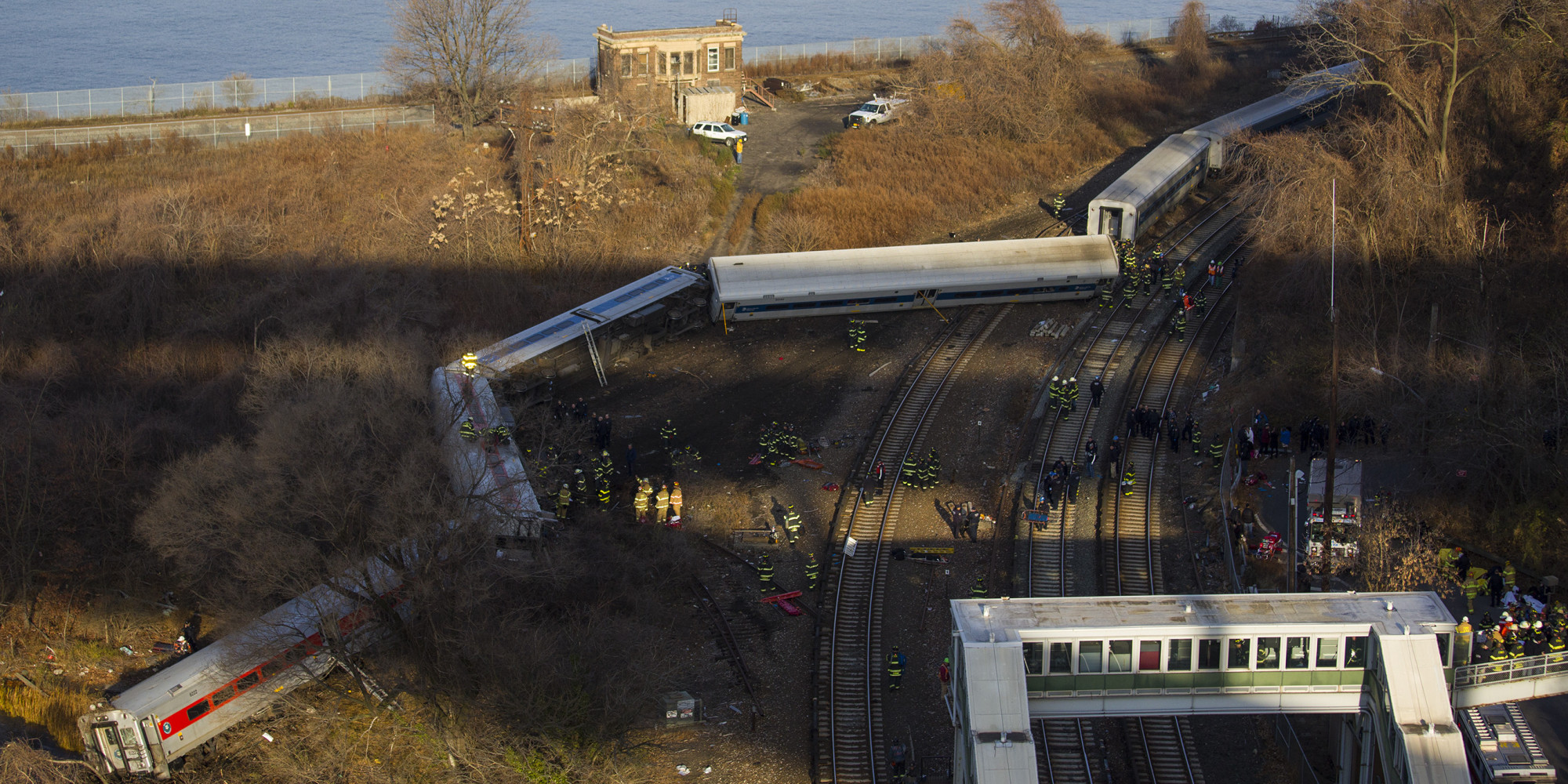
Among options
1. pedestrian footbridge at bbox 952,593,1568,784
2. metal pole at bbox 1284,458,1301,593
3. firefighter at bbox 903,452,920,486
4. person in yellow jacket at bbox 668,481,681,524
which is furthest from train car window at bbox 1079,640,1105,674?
person in yellow jacket at bbox 668,481,681,524

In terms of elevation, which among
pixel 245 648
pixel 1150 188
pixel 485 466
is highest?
pixel 1150 188

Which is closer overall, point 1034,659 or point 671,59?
point 1034,659

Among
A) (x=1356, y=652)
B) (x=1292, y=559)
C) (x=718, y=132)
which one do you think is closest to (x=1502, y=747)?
(x=1356, y=652)

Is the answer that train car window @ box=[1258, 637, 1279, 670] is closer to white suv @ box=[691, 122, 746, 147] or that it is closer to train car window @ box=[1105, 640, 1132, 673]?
train car window @ box=[1105, 640, 1132, 673]

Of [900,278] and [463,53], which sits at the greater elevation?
[463,53]

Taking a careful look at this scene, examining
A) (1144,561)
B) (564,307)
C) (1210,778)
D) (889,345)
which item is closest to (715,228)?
(564,307)

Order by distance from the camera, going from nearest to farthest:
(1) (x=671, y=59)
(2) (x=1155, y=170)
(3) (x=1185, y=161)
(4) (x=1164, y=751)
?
1. (4) (x=1164, y=751)
2. (2) (x=1155, y=170)
3. (3) (x=1185, y=161)
4. (1) (x=671, y=59)

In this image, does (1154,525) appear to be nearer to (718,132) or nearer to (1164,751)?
(1164,751)

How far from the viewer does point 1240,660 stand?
16.8m

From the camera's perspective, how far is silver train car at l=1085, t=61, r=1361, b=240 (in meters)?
36.3

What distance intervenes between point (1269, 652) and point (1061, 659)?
9.17 ft

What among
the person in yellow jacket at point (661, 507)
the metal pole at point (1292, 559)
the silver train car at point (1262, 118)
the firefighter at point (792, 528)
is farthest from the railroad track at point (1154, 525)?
the person in yellow jacket at point (661, 507)

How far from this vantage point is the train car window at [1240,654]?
16656 millimetres

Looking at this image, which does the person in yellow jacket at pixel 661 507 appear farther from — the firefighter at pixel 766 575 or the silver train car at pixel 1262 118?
the silver train car at pixel 1262 118
